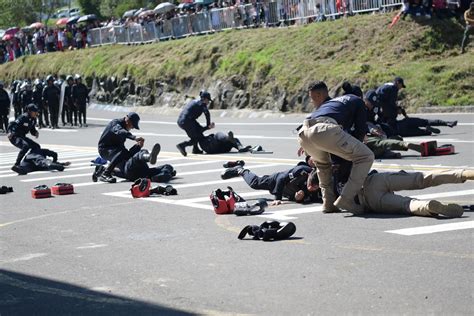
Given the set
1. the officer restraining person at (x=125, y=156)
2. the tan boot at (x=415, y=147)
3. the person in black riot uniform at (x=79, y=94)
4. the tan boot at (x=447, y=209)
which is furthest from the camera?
the person in black riot uniform at (x=79, y=94)

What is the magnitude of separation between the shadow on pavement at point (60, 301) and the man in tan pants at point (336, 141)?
3949 mm

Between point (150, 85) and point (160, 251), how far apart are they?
35021mm

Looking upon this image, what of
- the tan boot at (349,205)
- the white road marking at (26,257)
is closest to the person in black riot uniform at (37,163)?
the white road marking at (26,257)

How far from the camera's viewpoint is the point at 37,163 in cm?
2297

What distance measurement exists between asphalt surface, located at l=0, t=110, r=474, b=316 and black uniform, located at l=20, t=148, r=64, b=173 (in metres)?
5.96

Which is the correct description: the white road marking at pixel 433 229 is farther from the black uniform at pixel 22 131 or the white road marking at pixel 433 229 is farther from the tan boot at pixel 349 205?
the black uniform at pixel 22 131

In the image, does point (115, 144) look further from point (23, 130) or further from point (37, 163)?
point (37, 163)

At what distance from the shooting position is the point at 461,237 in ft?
34.1

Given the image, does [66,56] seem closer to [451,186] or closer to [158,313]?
[451,186]

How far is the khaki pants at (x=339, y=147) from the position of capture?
12.1 metres

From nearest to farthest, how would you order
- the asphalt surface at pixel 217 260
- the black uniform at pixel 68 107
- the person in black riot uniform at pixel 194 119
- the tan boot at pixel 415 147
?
the asphalt surface at pixel 217 260, the tan boot at pixel 415 147, the person in black riot uniform at pixel 194 119, the black uniform at pixel 68 107

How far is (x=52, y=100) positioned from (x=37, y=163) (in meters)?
16.3

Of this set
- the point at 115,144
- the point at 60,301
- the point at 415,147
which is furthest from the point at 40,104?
the point at 60,301

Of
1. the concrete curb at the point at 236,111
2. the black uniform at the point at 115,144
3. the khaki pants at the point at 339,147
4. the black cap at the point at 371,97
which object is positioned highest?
the khaki pants at the point at 339,147
